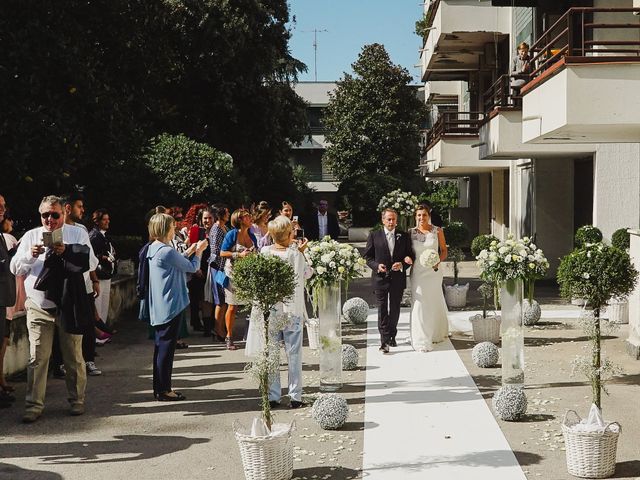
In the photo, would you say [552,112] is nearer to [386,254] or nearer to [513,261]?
[386,254]

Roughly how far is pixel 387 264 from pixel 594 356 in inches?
207

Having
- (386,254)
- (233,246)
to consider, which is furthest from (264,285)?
(233,246)

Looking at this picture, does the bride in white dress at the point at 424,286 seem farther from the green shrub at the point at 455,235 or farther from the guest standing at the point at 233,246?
the green shrub at the point at 455,235

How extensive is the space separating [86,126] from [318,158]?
53.8m

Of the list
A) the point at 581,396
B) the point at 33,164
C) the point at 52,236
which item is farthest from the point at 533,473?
the point at 33,164

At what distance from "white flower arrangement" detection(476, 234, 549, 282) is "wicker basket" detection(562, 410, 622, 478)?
11.4 feet

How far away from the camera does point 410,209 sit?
20.3 meters

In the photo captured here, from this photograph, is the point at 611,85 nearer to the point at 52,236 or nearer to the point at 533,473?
the point at 533,473

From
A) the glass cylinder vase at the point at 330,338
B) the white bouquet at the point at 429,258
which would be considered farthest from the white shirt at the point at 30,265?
the white bouquet at the point at 429,258

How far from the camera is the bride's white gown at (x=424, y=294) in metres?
12.7

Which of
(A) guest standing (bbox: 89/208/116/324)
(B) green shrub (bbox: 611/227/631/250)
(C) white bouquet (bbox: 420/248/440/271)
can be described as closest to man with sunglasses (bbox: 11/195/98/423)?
(A) guest standing (bbox: 89/208/116/324)

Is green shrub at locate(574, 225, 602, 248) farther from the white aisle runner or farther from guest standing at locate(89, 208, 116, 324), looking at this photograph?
guest standing at locate(89, 208, 116, 324)

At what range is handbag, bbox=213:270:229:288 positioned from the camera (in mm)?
13156

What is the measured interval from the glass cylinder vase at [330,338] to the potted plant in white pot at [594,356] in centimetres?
275
